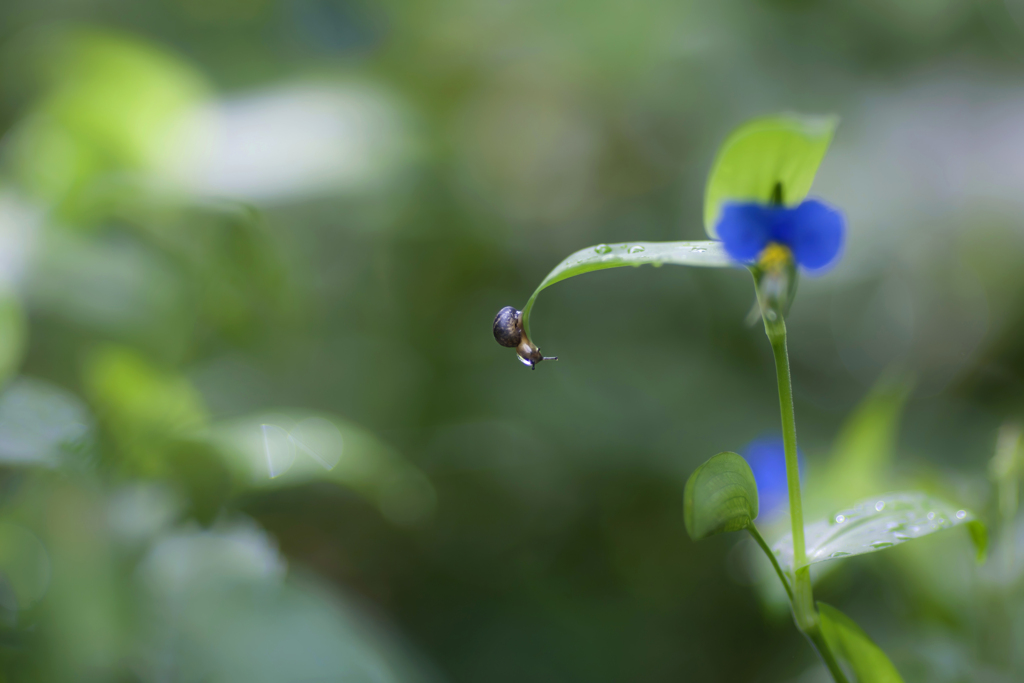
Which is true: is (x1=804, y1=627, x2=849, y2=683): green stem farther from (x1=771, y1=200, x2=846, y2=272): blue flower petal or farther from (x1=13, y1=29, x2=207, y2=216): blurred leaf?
(x1=13, y1=29, x2=207, y2=216): blurred leaf

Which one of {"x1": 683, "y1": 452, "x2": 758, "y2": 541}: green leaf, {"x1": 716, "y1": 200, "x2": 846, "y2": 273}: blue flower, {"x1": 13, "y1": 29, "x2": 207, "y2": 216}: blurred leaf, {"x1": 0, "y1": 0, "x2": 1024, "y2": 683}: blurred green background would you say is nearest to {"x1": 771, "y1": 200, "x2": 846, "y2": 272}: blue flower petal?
{"x1": 716, "y1": 200, "x2": 846, "y2": 273}: blue flower

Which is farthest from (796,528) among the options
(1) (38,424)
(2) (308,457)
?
(1) (38,424)

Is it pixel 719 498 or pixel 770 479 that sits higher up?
pixel 770 479

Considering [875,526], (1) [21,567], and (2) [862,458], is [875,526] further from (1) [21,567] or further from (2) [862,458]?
(1) [21,567]

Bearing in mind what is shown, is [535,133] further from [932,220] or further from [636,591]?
[636,591]

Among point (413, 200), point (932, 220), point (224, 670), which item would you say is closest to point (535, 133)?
point (413, 200)

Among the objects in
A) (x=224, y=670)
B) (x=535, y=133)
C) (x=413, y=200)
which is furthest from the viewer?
(x=535, y=133)
